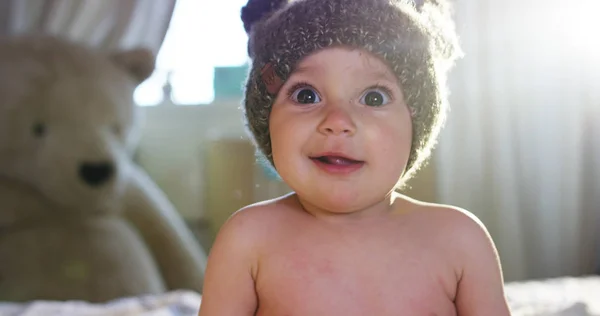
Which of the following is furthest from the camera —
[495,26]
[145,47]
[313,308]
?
[495,26]

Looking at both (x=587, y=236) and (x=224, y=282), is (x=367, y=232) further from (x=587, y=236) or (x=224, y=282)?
(x=587, y=236)

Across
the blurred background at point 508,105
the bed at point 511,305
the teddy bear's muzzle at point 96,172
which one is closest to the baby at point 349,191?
the bed at point 511,305

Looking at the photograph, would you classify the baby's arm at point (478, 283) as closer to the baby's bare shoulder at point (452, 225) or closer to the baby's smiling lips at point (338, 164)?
the baby's bare shoulder at point (452, 225)

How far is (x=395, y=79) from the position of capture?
23.8 inches

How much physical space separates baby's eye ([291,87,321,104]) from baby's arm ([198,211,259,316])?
15 cm

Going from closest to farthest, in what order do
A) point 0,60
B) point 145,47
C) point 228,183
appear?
point 0,60 < point 145,47 < point 228,183

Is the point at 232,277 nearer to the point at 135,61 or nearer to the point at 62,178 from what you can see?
the point at 62,178

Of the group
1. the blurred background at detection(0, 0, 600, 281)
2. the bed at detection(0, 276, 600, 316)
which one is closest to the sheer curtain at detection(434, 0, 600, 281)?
the blurred background at detection(0, 0, 600, 281)

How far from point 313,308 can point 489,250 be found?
0.68 feet

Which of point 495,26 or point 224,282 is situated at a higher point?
point 495,26

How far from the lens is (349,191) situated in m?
0.58

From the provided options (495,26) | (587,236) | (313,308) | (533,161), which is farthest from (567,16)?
(313,308)

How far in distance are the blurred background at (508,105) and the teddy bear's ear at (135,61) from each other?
79mm

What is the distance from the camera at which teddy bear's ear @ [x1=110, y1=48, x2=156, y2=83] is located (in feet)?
4.81
